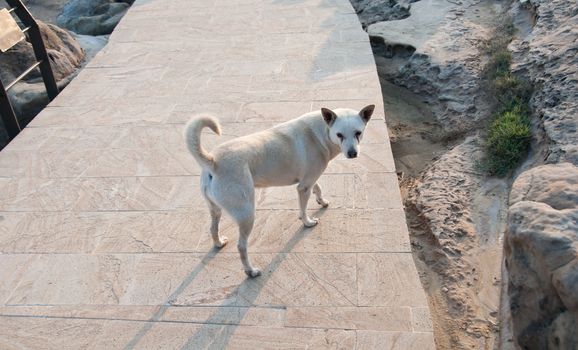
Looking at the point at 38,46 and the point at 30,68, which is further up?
the point at 38,46

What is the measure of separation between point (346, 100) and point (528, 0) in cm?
324

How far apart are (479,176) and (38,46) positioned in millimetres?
6267

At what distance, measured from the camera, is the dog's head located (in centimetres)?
439

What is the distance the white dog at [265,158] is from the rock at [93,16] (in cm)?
834

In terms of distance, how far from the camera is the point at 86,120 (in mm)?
7062

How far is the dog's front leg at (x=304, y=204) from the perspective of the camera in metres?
4.65

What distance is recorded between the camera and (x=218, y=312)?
13.5ft

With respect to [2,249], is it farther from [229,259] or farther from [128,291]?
[229,259]

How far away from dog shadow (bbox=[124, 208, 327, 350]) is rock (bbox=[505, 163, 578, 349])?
193cm

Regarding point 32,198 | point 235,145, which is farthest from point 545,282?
point 32,198

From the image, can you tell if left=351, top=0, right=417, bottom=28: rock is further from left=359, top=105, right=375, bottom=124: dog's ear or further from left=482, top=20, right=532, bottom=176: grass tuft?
left=359, top=105, right=375, bottom=124: dog's ear

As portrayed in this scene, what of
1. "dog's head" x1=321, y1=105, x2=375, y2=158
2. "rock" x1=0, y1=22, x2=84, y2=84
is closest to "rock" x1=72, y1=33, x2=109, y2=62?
"rock" x1=0, y1=22, x2=84, y2=84

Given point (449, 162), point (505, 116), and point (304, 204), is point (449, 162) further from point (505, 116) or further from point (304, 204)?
point (304, 204)

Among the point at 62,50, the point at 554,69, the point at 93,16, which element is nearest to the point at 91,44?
the point at 62,50
